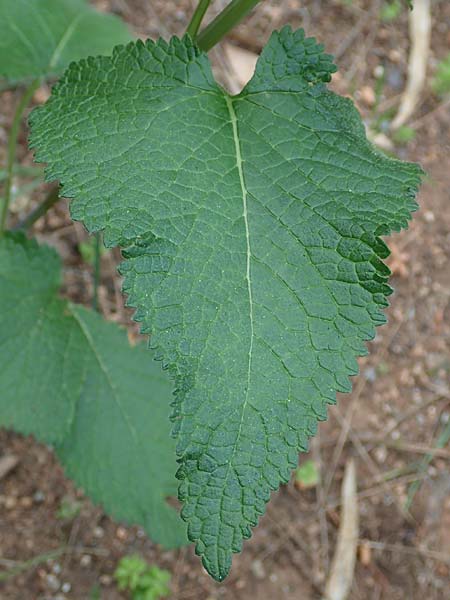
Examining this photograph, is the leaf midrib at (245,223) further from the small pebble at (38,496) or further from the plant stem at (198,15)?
the small pebble at (38,496)

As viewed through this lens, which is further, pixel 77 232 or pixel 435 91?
pixel 435 91

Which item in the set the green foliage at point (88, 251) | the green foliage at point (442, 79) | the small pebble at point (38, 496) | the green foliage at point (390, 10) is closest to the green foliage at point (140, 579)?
the small pebble at point (38, 496)

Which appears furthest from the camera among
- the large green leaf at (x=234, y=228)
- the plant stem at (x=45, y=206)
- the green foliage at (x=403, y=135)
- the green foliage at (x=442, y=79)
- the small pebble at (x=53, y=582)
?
the green foliage at (x=442, y=79)

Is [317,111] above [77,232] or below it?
above

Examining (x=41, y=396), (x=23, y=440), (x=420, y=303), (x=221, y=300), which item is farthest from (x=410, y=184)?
(x=420, y=303)

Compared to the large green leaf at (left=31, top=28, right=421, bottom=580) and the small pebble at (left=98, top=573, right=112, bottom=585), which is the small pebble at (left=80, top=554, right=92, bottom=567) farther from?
Result: the large green leaf at (left=31, top=28, right=421, bottom=580)

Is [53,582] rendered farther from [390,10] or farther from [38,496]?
[390,10]

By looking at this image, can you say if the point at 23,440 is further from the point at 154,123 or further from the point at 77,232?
the point at 154,123
